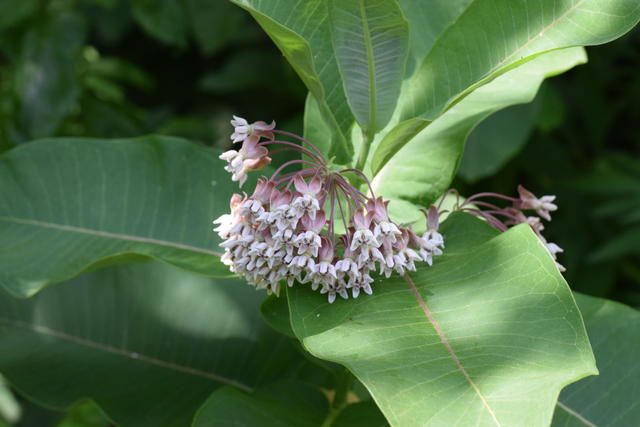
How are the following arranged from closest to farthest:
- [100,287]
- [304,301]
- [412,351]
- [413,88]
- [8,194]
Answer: [412,351]
[304,301]
[413,88]
[8,194]
[100,287]

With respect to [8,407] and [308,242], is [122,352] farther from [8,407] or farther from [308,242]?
[8,407]

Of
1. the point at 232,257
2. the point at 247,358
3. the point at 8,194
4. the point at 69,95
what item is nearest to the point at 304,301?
the point at 232,257

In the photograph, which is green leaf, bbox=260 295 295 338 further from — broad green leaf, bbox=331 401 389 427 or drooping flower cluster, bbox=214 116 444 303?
broad green leaf, bbox=331 401 389 427

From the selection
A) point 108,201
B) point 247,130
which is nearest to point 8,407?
point 108,201

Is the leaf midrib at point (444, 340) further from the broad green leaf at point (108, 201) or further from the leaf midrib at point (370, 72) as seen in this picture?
the broad green leaf at point (108, 201)

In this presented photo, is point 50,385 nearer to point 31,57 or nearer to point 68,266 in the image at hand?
point 68,266

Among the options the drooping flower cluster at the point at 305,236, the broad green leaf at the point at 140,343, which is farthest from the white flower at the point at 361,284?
the broad green leaf at the point at 140,343
